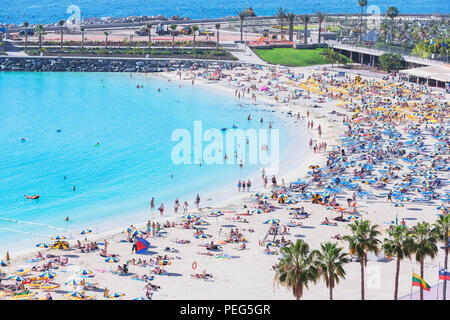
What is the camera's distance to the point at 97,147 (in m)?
→ 67.8

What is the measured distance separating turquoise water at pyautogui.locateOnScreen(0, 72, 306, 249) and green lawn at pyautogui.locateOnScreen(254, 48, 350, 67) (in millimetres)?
19704

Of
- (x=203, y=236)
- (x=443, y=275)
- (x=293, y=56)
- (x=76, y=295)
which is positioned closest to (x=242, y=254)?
(x=203, y=236)

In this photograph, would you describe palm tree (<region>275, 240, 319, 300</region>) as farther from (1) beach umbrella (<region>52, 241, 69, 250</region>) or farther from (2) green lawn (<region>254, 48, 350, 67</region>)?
(2) green lawn (<region>254, 48, 350, 67</region>)

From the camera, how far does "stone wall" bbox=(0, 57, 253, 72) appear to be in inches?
4291

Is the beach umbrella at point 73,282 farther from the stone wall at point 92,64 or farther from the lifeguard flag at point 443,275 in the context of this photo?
the stone wall at point 92,64

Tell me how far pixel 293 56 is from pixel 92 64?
3486 centimetres

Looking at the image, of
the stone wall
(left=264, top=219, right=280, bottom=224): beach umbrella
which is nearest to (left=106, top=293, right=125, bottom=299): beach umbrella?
(left=264, top=219, right=280, bottom=224): beach umbrella

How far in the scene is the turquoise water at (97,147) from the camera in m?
49.6

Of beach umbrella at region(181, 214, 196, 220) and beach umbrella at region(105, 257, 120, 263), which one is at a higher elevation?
beach umbrella at region(181, 214, 196, 220)

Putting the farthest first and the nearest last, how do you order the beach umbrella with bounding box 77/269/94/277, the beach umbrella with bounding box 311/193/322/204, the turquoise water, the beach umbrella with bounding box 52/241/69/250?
the turquoise water → the beach umbrella with bounding box 311/193/322/204 → the beach umbrella with bounding box 52/241/69/250 → the beach umbrella with bounding box 77/269/94/277

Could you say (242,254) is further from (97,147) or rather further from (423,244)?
(97,147)

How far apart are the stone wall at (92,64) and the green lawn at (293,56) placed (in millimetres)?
9976

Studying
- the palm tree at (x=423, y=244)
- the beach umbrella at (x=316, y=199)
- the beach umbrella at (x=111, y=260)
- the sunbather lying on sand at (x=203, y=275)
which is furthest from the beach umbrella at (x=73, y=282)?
the beach umbrella at (x=316, y=199)

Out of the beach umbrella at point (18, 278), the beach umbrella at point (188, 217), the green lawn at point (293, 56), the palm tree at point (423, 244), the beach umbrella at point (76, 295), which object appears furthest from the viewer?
the green lawn at point (293, 56)
